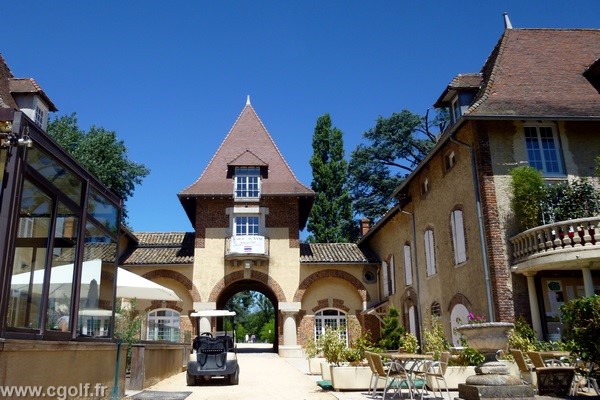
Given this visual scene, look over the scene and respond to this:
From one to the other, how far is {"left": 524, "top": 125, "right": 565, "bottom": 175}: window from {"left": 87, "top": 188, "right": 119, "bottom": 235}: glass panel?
11.8 meters

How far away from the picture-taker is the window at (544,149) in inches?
588

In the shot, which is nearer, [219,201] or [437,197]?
[437,197]

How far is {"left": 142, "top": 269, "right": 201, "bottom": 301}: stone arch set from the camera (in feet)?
81.0

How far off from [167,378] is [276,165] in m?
15.3

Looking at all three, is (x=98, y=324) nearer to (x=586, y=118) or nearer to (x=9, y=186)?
(x=9, y=186)

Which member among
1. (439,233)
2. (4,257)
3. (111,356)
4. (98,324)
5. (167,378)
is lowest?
(167,378)

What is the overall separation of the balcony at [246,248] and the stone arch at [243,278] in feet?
2.80

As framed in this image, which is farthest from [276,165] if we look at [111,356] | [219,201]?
[111,356]

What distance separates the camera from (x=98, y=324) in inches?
305

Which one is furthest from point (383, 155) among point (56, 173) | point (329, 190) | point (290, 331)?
point (56, 173)

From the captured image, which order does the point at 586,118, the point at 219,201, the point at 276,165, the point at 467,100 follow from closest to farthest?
the point at 586,118 < the point at 467,100 < the point at 219,201 < the point at 276,165

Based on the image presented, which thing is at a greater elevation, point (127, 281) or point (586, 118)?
point (586, 118)

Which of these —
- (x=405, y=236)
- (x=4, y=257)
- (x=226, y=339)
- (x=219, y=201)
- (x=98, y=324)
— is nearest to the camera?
(x=4, y=257)

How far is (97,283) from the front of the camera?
7.72 metres
